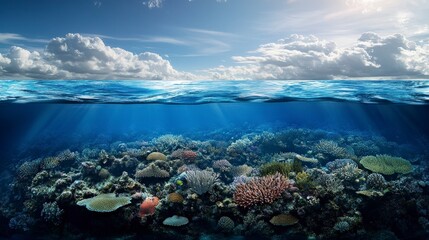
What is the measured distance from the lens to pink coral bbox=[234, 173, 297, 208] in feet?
28.3

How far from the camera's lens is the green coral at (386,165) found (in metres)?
11.5

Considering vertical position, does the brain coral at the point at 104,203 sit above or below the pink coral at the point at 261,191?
below

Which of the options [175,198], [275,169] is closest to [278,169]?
[275,169]

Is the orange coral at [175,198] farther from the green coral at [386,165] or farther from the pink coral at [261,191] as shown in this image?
the green coral at [386,165]

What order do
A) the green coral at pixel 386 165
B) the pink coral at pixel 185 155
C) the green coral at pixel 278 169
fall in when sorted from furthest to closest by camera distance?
1. the pink coral at pixel 185 155
2. the green coral at pixel 386 165
3. the green coral at pixel 278 169

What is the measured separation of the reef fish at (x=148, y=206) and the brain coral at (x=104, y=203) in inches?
18.6

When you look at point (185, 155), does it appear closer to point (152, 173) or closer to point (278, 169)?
point (152, 173)

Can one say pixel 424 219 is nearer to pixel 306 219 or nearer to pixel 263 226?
pixel 306 219

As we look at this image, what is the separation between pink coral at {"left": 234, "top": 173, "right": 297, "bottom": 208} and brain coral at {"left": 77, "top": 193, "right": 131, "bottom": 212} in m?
3.49

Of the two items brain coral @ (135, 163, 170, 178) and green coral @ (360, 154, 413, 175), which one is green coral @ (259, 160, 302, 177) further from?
brain coral @ (135, 163, 170, 178)

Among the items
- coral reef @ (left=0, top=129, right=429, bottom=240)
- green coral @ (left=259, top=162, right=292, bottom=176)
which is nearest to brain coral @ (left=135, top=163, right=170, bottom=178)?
coral reef @ (left=0, top=129, right=429, bottom=240)

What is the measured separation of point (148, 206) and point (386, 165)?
9.62 m

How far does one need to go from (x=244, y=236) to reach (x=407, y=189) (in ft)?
18.6

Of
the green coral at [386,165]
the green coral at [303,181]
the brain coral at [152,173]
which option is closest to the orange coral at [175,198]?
the brain coral at [152,173]
